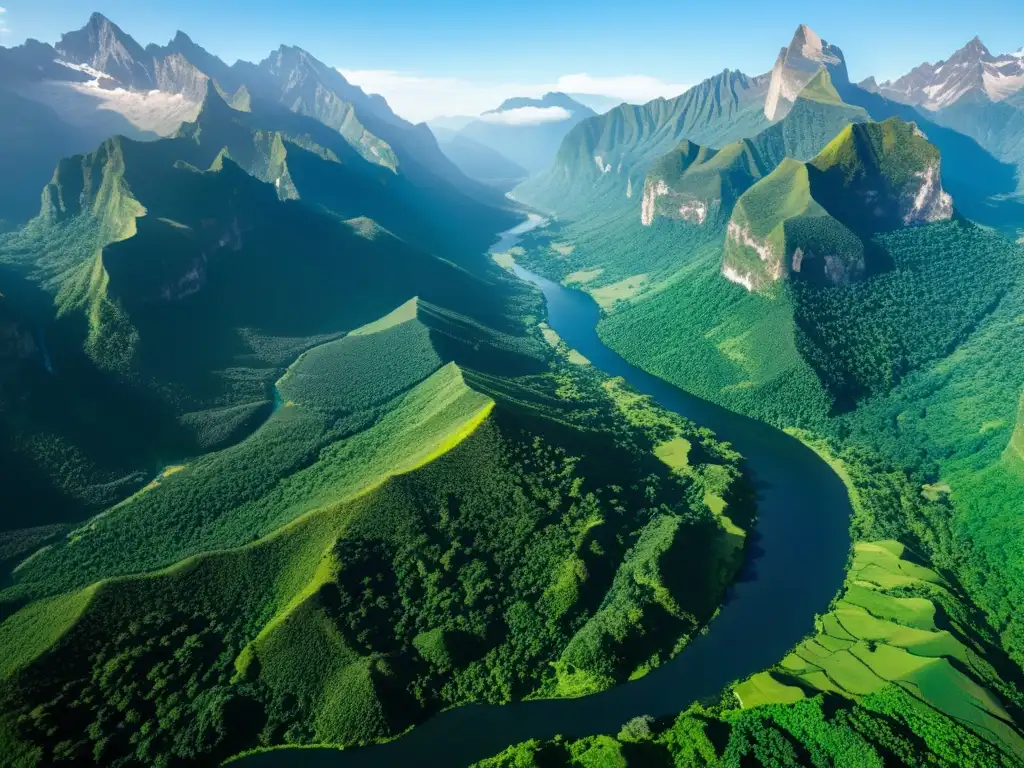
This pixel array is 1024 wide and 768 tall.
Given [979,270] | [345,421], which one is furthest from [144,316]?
[979,270]

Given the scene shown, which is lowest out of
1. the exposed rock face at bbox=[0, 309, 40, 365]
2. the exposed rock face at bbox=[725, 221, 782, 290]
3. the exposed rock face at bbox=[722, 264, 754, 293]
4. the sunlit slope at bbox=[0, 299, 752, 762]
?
the sunlit slope at bbox=[0, 299, 752, 762]

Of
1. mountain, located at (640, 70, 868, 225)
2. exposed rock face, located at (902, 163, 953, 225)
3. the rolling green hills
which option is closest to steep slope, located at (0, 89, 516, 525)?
the rolling green hills

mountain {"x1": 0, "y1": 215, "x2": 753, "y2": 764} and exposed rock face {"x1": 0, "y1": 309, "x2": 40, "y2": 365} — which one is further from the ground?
exposed rock face {"x1": 0, "y1": 309, "x2": 40, "y2": 365}

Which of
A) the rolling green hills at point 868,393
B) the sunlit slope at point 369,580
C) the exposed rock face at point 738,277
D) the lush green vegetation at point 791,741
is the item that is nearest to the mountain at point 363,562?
the sunlit slope at point 369,580

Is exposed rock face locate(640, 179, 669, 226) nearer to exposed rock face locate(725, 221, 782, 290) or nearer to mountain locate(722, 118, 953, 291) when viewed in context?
mountain locate(722, 118, 953, 291)

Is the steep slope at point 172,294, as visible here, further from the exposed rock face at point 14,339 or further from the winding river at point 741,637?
the winding river at point 741,637

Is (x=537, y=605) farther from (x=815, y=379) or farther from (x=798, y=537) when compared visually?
(x=815, y=379)
